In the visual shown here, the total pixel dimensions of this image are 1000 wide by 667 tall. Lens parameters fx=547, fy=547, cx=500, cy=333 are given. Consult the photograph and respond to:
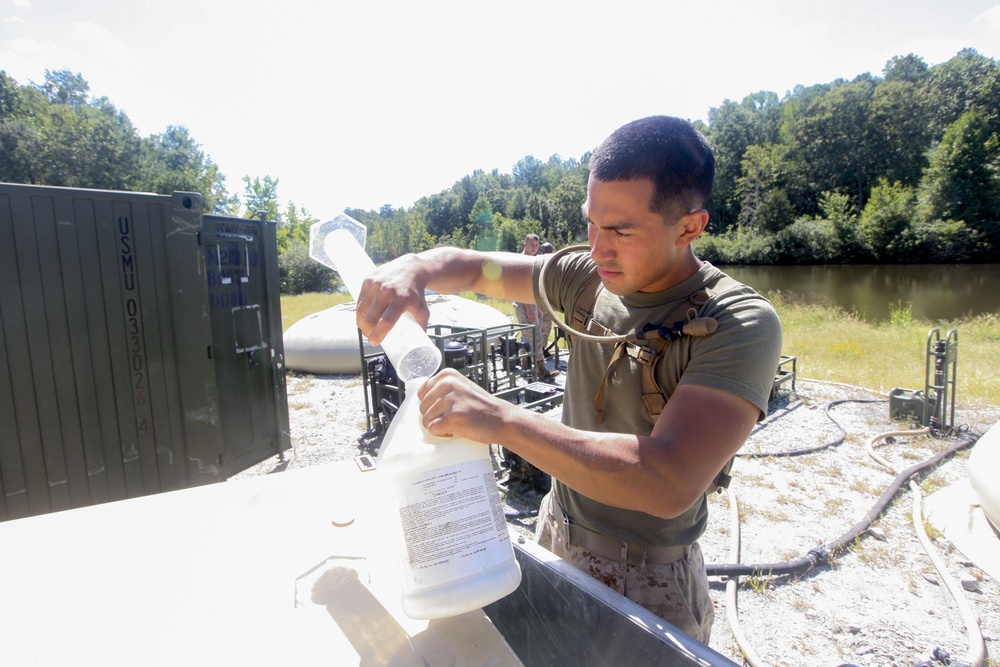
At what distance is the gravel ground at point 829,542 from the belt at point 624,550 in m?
2.13

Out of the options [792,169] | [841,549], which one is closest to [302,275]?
[841,549]

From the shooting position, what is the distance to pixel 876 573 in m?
3.90

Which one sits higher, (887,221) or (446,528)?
(887,221)

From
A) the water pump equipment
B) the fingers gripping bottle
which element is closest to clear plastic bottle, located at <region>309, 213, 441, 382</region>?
the fingers gripping bottle

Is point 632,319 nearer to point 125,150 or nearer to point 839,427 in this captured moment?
point 839,427

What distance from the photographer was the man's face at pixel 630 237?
4.34ft

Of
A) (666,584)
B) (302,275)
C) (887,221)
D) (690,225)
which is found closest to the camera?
(690,225)

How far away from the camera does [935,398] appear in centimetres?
681

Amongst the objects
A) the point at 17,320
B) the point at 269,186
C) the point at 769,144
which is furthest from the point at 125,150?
the point at 769,144

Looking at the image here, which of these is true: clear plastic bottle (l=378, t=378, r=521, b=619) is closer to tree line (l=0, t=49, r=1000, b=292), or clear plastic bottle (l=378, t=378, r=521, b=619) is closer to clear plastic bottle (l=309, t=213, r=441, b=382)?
clear plastic bottle (l=309, t=213, r=441, b=382)

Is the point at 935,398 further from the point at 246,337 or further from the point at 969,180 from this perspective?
the point at 969,180

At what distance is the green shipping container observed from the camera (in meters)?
3.48

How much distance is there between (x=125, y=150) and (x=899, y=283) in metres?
53.0

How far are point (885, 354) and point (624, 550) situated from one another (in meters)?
13.7
